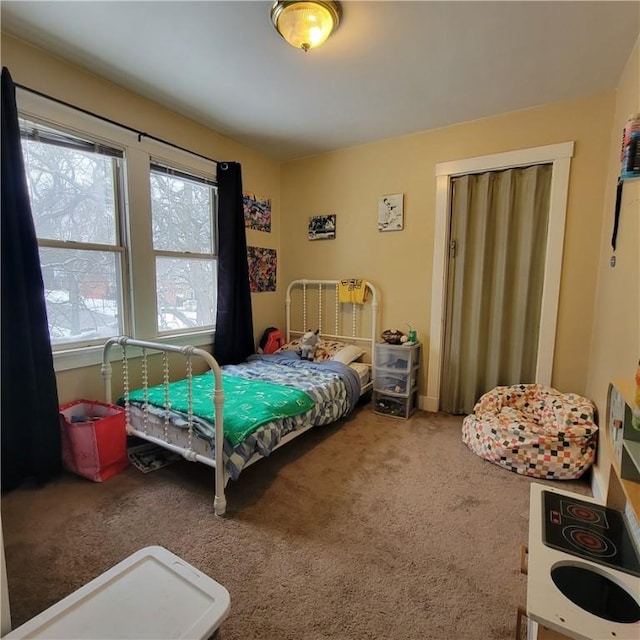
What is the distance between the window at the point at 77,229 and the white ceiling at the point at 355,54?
0.53 m

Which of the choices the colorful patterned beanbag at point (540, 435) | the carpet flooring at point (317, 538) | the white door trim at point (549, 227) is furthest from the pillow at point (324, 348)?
the colorful patterned beanbag at point (540, 435)

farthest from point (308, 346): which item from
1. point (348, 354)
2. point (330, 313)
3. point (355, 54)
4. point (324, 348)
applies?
point (355, 54)

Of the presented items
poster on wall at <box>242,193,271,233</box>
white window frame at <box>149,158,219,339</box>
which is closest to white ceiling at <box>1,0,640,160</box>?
white window frame at <box>149,158,219,339</box>

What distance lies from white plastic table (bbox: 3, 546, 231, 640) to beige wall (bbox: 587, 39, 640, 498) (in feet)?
5.94

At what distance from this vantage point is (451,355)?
306 centimetres

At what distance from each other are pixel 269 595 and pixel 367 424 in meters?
1.69

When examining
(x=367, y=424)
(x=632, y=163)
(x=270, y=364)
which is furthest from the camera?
(x=270, y=364)

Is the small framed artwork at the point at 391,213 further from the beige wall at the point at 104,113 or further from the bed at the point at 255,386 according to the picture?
the beige wall at the point at 104,113

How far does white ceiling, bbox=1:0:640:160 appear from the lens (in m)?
1.68

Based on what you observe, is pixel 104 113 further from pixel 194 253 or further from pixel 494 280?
pixel 494 280

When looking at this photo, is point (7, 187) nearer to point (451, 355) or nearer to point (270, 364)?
point (270, 364)

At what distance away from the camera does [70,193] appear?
2197 mm

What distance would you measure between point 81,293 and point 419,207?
8.89 ft

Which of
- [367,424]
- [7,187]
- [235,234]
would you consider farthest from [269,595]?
[235,234]
